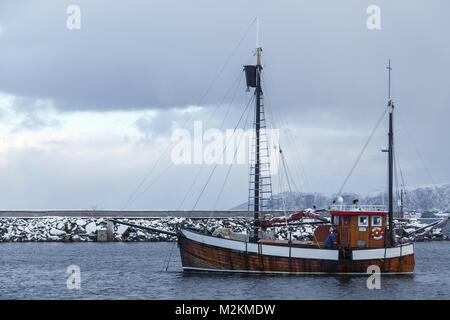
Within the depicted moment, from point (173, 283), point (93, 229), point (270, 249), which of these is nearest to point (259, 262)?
point (270, 249)

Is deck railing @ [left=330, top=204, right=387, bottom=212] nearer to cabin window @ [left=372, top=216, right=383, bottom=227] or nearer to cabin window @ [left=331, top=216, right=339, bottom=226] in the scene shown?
cabin window @ [left=331, top=216, right=339, bottom=226]

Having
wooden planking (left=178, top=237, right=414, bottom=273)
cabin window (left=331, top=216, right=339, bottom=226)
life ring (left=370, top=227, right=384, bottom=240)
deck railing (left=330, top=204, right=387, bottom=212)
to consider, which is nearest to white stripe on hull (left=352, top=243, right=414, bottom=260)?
wooden planking (left=178, top=237, right=414, bottom=273)

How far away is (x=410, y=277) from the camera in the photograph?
5041cm

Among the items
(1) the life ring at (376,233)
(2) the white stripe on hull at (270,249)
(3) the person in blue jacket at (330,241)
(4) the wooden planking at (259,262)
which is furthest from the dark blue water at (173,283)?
(1) the life ring at (376,233)

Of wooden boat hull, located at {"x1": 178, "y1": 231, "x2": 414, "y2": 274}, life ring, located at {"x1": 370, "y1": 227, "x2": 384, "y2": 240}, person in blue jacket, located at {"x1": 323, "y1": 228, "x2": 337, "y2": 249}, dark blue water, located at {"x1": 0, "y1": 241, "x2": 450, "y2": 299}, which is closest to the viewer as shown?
dark blue water, located at {"x1": 0, "y1": 241, "x2": 450, "y2": 299}

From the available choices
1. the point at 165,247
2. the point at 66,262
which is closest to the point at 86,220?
the point at 165,247

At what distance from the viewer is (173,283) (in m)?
45.9

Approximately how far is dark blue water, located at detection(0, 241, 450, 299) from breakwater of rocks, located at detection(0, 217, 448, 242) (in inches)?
1000

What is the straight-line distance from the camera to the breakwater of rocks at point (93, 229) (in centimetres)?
8925

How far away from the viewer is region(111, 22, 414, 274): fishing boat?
156ft

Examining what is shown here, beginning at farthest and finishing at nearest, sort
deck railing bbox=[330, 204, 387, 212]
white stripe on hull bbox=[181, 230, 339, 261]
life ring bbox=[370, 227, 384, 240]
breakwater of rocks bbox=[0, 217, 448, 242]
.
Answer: breakwater of rocks bbox=[0, 217, 448, 242] → deck railing bbox=[330, 204, 387, 212] → life ring bbox=[370, 227, 384, 240] → white stripe on hull bbox=[181, 230, 339, 261]

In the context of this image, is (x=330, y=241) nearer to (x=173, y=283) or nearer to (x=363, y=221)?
(x=363, y=221)

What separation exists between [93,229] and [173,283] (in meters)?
47.1
